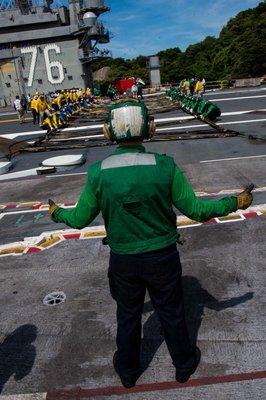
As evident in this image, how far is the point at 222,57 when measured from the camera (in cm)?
5388

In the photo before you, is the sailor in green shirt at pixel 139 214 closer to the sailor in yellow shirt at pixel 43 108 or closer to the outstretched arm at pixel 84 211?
the outstretched arm at pixel 84 211

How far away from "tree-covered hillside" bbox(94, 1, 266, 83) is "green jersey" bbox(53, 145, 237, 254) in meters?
50.6

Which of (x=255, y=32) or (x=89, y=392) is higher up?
(x=255, y=32)

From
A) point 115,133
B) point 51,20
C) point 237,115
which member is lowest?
point 237,115

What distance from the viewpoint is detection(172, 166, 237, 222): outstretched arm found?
2.26 metres

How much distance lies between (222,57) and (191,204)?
2237 inches

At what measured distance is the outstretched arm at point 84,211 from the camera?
2.34m

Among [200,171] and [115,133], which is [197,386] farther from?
[200,171]

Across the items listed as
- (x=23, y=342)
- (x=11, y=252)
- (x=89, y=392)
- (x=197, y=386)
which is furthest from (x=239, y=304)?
(x=11, y=252)

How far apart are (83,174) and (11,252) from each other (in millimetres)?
4725

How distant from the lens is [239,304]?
10.9ft

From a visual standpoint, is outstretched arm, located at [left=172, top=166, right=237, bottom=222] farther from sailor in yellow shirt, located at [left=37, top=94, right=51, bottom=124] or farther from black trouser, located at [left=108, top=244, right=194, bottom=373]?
sailor in yellow shirt, located at [left=37, top=94, right=51, bottom=124]

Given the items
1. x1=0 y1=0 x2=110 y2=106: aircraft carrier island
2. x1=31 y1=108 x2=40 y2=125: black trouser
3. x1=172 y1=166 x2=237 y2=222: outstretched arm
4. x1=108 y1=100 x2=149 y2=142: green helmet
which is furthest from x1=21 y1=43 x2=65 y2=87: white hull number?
x1=172 y1=166 x2=237 y2=222: outstretched arm

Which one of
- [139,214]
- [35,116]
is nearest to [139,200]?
[139,214]
